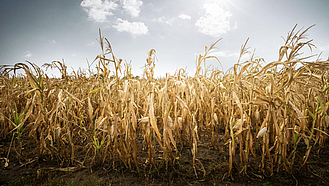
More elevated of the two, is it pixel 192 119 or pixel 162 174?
pixel 192 119

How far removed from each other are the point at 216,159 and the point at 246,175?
0.92ft

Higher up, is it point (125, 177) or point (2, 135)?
point (2, 135)

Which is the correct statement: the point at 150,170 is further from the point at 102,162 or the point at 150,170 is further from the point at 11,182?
the point at 11,182

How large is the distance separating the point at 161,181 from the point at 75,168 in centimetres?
79

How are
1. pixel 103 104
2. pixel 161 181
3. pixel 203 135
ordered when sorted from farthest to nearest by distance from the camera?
pixel 203 135
pixel 103 104
pixel 161 181

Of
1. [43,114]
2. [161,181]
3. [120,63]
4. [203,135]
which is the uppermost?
[120,63]

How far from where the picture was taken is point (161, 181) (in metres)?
1.24

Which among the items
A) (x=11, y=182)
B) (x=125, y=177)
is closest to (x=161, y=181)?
(x=125, y=177)

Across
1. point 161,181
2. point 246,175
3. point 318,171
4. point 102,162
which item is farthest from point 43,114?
point 318,171

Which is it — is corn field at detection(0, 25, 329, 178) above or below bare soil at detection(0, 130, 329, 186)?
above

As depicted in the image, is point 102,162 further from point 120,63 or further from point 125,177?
point 120,63

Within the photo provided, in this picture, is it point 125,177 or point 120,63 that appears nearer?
point 125,177

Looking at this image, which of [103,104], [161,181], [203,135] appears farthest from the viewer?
[203,135]

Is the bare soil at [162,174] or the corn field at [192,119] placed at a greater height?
the corn field at [192,119]
